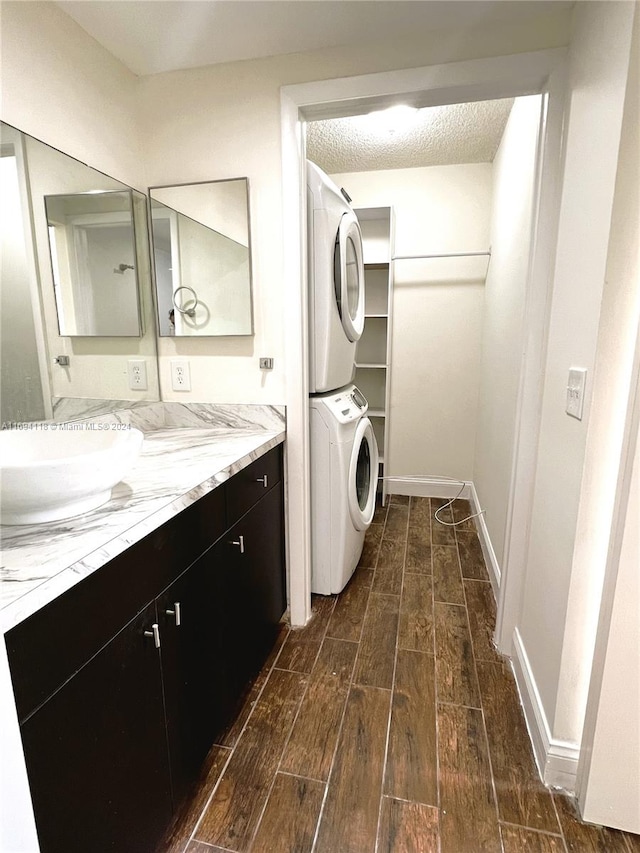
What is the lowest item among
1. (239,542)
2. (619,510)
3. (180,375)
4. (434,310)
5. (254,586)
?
(254,586)

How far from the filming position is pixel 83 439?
1120mm

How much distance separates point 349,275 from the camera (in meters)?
2.03

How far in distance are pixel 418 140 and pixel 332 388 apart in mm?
1762

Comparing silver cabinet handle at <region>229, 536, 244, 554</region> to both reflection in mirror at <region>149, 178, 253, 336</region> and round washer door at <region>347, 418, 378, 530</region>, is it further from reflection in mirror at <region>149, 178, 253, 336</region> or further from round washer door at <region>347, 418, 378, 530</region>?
reflection in mirror at <region>149, 178, 253, 336</region>

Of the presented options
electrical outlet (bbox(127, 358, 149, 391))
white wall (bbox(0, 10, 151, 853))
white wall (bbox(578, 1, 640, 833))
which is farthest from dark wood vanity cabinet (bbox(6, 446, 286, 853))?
white wall (bbox(578, 1, 640, 833))

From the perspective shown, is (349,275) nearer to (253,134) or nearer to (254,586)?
(253,134)

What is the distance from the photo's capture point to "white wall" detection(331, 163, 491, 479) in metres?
3.00

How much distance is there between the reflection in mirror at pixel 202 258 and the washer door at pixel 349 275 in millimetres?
448

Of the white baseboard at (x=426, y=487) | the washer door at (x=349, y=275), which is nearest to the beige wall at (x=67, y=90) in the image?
the washer door at (x=349, y=275)

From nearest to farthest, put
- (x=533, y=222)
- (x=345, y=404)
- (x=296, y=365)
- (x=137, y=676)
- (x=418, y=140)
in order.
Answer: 1. (x=137, y=676)
2. (x=533, y=222)
3. (x=296, y=365)
4. (x=345, y=404)
5. (x=418, y=140)

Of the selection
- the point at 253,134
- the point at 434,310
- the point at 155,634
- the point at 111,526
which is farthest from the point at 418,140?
the point at 155,634

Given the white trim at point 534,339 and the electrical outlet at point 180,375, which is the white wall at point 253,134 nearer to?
the electrical outlet at point 180,375

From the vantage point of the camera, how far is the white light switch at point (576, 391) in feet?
3.48

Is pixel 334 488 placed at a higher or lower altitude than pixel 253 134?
lower
